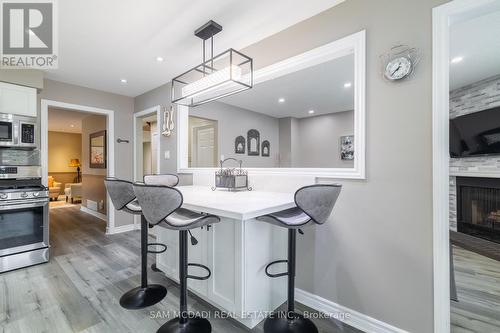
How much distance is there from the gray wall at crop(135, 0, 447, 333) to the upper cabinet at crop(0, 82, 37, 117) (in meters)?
3.57

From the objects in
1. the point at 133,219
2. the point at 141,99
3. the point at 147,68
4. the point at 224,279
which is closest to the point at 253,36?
the point at 147,68

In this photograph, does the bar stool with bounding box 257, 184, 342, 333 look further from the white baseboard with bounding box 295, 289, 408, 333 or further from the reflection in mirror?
the reflection in mirror

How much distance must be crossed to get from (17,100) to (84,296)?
8.46 ft

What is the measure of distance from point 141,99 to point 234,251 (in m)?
Result: 3.68

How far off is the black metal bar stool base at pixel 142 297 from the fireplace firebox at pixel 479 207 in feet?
15.6

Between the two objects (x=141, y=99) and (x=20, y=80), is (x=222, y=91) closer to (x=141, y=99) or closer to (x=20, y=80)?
(x=141, y=99)

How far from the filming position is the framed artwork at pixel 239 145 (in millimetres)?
4844

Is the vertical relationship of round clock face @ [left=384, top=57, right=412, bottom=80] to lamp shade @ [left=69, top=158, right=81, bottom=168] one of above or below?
above

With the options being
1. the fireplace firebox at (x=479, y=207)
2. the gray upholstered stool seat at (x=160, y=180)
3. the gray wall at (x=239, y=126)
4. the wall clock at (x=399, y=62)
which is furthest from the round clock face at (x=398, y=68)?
the fireplace firebox at (x=479, y=207)

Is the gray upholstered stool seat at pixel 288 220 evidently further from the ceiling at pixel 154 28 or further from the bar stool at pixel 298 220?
the ceiling at pixel 154 28

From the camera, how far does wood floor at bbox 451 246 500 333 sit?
5.54 ft

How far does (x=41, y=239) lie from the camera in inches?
110

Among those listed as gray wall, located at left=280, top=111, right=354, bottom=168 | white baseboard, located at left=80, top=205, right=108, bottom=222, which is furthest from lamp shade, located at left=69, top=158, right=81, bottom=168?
gray wall, located at left=280, top=111, right=354, bottom=168

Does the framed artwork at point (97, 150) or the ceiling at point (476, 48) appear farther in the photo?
the framed artwork at point (97, 150)
